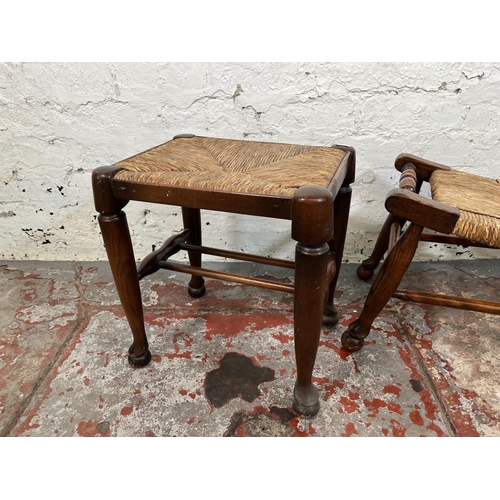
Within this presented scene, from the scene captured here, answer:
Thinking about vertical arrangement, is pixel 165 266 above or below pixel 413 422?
above

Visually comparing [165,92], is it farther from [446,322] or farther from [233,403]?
[446,322]

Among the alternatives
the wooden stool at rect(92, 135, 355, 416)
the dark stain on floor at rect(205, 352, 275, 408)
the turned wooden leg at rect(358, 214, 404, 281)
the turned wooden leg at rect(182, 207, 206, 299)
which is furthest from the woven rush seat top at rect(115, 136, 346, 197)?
the dark stain on floor at rect(205, 352, 275, 408)

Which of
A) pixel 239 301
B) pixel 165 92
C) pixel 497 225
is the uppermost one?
pixel 165 92

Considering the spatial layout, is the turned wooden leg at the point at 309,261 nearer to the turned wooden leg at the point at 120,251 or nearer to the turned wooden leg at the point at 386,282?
the turned wooden leg at the point at 386,282

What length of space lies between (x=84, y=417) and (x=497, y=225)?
116cm

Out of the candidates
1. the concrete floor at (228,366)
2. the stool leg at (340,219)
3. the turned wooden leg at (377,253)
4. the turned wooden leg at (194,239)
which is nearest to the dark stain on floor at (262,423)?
the concrete floor at (228,366)

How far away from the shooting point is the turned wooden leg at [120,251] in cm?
92

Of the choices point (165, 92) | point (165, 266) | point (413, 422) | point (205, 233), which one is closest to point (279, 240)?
point (205, 233)

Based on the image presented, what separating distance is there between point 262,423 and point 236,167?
685mm

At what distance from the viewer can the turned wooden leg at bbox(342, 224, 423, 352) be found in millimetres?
1014

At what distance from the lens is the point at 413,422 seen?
3.33 feet

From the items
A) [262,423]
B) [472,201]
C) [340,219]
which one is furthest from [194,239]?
[472,201]

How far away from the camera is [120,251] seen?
995 mm

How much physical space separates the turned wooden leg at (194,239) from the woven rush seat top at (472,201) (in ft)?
2.59
